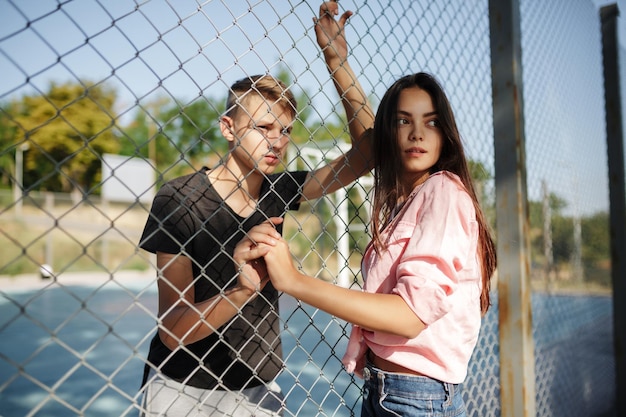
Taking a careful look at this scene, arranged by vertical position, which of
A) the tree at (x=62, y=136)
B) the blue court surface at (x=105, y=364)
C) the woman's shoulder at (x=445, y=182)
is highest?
the tree at (x=62, y=136)

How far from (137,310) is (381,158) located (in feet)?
30.3

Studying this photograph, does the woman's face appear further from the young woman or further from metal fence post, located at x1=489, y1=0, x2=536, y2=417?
metal fence post, located at x1=489, y1=0, x2=536, y2=417

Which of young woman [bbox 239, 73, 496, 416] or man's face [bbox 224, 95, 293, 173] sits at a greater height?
man's face [bbox 224, 95, 293, 173]

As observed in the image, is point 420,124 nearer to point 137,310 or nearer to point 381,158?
point 381,158

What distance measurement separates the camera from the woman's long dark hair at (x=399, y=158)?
1446 millimetres

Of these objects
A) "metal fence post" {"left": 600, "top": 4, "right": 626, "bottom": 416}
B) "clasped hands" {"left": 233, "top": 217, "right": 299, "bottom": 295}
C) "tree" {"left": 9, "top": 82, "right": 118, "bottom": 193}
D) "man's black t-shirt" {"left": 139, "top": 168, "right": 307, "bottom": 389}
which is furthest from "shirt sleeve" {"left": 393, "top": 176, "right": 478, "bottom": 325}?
"tree" {"left": 9, "top": 82, "right": 118, "bottom": 193}

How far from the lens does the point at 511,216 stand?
1807 mm

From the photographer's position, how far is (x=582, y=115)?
415cm

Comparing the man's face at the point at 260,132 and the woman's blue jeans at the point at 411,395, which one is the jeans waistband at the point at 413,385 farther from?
the man's face at the point at 260,132

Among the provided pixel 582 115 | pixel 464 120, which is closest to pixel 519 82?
pixel 464 120

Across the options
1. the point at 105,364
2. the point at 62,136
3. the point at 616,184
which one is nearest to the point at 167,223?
the point at 616,184

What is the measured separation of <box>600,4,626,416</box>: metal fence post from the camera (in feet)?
11.3

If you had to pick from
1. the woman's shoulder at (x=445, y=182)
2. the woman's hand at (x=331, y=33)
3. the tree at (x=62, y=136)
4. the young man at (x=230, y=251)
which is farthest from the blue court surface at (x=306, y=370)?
Answer: the tree at (x=62, y=136)

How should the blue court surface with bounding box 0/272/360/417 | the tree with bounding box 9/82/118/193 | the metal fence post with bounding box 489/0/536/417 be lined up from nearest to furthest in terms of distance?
the metal fence post with bounding box 489/0/536/417 → the blue court surface with bounding box 0/272/360/417 → the tree with bounding box 9/82/118/193
